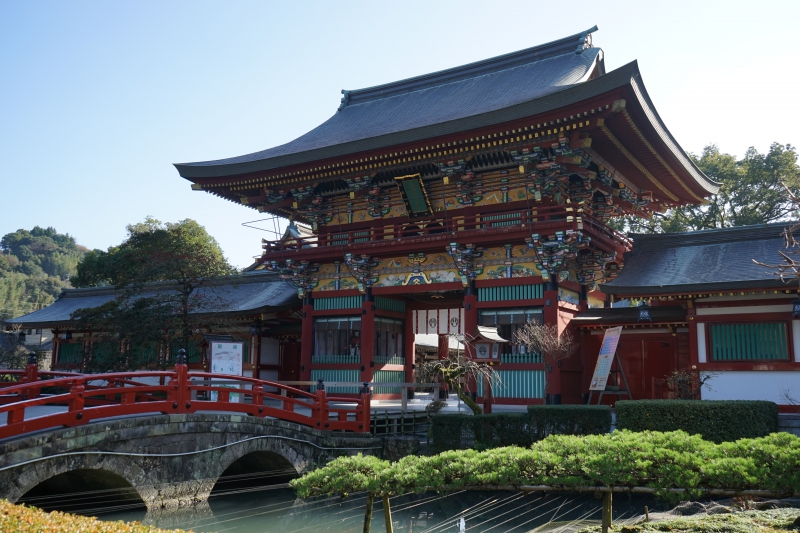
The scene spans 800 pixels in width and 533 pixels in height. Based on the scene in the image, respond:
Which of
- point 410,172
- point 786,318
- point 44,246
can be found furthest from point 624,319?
point 44,246

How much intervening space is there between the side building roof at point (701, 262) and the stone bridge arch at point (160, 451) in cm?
906

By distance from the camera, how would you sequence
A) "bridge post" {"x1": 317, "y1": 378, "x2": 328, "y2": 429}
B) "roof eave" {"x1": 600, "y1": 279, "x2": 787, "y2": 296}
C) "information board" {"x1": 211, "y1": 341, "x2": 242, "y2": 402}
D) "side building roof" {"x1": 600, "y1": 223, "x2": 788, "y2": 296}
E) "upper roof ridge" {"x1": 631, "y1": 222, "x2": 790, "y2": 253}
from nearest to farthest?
1. "roof eave" {"x1": 600, "y1": 279, "x2": 787, "y2": 296}
2. "side building roof" {"x1": 600, "y1": 223, "x2": 788, "y2": 296}
3. "bridge post" {"x1": 317, "y1": 378, "x2": 328, "y2": 429}
4. "information board" {"x1": 211, "y1": 341, "x2": 242, "y2": 402}
5. "upper roof ridge" {"x1": 631, "y1": 222, "x2": 790, "y2": 253}

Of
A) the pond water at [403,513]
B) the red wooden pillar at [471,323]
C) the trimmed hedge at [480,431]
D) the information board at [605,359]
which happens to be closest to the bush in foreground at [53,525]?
the pond water at [403,513]

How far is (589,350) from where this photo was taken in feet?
64.6

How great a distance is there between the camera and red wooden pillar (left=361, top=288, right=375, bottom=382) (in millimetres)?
21328

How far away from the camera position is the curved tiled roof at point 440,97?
21.9 meters

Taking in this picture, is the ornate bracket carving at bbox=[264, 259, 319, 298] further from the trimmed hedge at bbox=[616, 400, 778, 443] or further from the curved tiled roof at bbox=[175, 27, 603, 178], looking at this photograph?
the trimmed hedge at bbox=[616, 400, 778, 443]

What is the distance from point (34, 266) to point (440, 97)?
11707cm

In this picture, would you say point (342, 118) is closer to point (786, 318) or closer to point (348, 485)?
point (786, 318)

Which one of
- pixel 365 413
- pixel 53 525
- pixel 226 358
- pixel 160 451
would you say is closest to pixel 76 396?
pixel 160 451

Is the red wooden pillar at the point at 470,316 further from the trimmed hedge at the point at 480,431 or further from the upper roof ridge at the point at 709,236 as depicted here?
the upper roof ridge at the point at 709,236

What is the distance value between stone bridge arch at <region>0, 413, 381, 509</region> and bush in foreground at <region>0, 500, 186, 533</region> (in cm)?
298

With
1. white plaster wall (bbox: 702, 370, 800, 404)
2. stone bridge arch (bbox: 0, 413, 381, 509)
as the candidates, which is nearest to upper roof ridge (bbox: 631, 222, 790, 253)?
white plaster wall (bbox: 702, 370, 800, 404)

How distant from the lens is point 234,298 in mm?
28719
